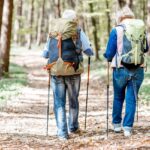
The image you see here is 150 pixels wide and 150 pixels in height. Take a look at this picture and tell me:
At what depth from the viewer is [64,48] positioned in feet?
31.6

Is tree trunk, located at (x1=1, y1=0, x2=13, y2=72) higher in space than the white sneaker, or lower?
higher

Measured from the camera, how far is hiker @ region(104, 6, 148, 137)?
961 centimetres

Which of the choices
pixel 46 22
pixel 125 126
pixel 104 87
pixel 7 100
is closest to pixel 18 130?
pixel 125 126

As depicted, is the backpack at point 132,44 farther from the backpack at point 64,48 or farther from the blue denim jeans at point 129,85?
the backpack at point 64,48

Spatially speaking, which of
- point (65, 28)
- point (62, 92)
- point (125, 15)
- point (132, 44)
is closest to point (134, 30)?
point (132, 44)

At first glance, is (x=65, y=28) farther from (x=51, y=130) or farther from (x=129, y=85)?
(x=51, y=130)

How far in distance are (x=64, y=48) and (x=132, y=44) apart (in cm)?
128

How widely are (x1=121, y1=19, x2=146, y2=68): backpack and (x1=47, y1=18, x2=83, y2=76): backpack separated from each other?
3.02ft

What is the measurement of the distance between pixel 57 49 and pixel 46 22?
8155cm

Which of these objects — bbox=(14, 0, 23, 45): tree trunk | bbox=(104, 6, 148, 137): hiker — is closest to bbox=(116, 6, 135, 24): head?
bbox=(104, 6, 148, 137): hiker

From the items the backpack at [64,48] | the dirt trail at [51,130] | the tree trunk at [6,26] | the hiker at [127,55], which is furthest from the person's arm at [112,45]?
the tree trunk at [6,26]

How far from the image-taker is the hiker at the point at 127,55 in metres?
9.61

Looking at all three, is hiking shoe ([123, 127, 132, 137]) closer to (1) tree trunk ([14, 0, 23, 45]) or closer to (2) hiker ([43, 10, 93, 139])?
(2) hiker ([43, 10, 93, 139])

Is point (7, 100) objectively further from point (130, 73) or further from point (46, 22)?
point (46, 22)
